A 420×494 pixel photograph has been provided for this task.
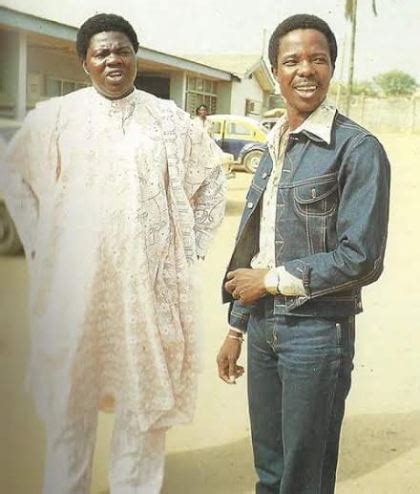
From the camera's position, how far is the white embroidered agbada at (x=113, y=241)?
184 cm

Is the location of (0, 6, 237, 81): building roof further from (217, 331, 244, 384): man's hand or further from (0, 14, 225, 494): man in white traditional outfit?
(217, 331, 244, 384): man's hand

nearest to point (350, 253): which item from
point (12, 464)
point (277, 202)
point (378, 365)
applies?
point (277, 202)

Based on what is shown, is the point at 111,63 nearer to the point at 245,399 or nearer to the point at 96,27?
the point at 96,27

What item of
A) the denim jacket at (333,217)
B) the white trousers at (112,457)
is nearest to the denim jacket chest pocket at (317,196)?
the denim jacket at (333,217)

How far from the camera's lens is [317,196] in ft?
5.48

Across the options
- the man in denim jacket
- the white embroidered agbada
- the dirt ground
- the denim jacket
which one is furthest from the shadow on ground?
the denim jacket

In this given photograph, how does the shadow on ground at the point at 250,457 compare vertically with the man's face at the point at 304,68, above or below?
below

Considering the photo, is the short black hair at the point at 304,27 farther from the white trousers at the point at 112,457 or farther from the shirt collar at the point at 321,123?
the white trousers at the point at 112,457

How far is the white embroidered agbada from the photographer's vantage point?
1.84 meters

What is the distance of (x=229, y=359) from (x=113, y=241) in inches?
16.3

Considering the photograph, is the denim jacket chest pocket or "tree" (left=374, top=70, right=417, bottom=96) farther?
"tree" (left=374, top=70, right=417, bottom=96)

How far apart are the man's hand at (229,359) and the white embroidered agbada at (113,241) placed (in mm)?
123

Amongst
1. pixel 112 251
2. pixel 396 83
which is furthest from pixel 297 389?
pixel 396 83

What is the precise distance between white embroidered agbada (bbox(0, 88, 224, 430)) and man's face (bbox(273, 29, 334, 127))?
0.36m
